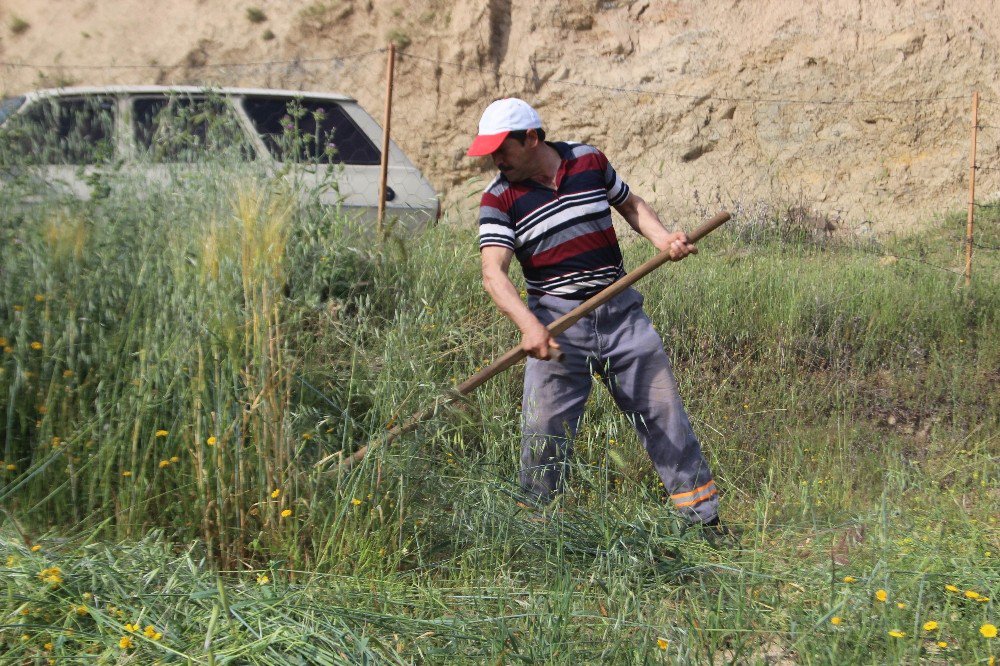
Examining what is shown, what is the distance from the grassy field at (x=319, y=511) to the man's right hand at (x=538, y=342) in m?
0.33

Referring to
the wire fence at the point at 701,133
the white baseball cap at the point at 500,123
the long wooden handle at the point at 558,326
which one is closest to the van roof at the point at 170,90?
the white baseball cap at the point at 500,123

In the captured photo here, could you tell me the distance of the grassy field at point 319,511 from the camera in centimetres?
246

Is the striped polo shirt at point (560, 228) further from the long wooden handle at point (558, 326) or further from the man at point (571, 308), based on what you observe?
the long wooden handle at point (558, 326)

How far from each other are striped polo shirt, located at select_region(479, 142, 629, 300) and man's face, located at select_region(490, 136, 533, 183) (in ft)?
0.16

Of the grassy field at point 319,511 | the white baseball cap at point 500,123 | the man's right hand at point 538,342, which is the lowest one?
the grassy field at point 319,511

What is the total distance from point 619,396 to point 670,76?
9.03m

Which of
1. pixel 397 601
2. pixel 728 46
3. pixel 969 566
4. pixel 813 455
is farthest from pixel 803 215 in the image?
pixel 397 601

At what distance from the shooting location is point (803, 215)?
9.58 m

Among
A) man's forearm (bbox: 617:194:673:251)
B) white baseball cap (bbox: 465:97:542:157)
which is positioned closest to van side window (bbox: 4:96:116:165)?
white baseball cap (bbox: 465:97:542:157)

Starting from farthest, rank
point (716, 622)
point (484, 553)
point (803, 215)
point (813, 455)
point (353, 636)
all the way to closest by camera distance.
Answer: point (803, 215) → point (813, 455) → point (484, 553) → point (716, 622) → point (353, 636)

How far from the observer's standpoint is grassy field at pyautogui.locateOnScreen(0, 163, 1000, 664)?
2465 mm

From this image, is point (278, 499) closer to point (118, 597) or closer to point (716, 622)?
point (118, 597)

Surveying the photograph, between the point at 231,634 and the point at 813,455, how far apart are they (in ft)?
10.6

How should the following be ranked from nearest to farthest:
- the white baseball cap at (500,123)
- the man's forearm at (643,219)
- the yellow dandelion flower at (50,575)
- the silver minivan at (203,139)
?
the yellow dandelion flower at (50,575)
the white baseball cap at (500,123)
the man's forearm at (643,219)
the silver minivan at (203,139)
